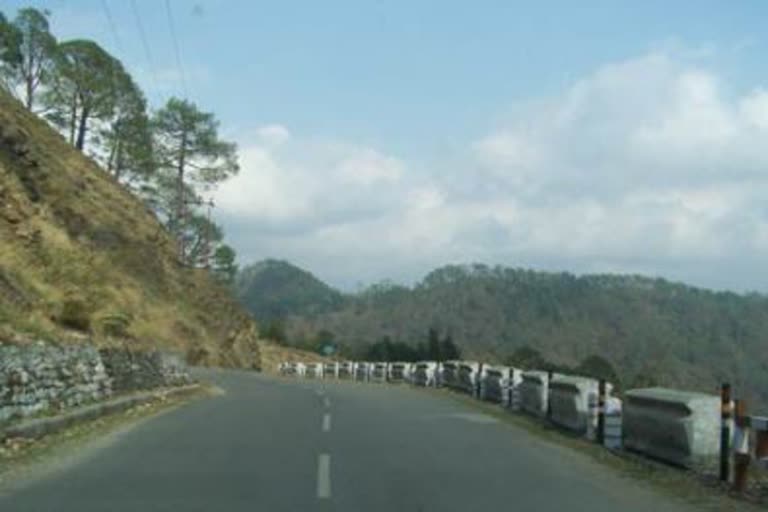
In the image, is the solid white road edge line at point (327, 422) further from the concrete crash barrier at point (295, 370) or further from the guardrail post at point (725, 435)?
the concrete crash barrier at point (295, 370)

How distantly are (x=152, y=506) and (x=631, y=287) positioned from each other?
166912 millimetres

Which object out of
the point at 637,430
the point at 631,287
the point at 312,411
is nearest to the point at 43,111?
the point at 312,411

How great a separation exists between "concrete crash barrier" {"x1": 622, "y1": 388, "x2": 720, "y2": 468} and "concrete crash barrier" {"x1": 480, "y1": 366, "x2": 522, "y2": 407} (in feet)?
33.3

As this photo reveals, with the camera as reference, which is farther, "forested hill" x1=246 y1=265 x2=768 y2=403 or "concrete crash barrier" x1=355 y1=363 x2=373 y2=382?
"forested hill" x1=246 y1=265 x2=768 y2=403

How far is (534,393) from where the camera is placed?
25.2m

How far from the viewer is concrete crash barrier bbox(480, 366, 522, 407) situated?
28422mm

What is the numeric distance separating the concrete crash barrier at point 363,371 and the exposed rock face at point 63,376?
28.6 metres

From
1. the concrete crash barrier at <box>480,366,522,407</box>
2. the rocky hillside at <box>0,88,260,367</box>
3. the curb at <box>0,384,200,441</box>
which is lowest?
the curb at <box>0,384,200,441</box>

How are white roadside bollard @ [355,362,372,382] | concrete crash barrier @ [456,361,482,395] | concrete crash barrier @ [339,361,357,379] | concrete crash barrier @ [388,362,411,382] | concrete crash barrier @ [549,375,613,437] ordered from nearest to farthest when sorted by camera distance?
concrete crash barrier @ [549,375,613,437] < concrete crash barrier @ [456,361,482,395] < concrete crash barrier @ [388,362,411,382] < white roadside bollard @ [355,362,372,382] < concrete crash barrier @ [339,361,357,379]

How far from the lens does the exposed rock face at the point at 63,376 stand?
57.6 feet

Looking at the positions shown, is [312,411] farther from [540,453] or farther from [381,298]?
[381,298]

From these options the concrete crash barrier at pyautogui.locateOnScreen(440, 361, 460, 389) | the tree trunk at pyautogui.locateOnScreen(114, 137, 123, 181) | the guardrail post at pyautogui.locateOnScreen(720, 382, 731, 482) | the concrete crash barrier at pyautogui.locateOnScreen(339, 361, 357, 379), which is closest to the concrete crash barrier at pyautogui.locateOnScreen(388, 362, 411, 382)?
the concrete crash barrier at pyautogui.locateOnScreen(440, 361, 460, 389)

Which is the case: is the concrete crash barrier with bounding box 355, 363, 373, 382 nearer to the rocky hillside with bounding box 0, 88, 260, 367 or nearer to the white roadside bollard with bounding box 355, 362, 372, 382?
the white roadside bollard with bounding box 355, 362, 372, 382

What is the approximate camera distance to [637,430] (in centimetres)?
1758
